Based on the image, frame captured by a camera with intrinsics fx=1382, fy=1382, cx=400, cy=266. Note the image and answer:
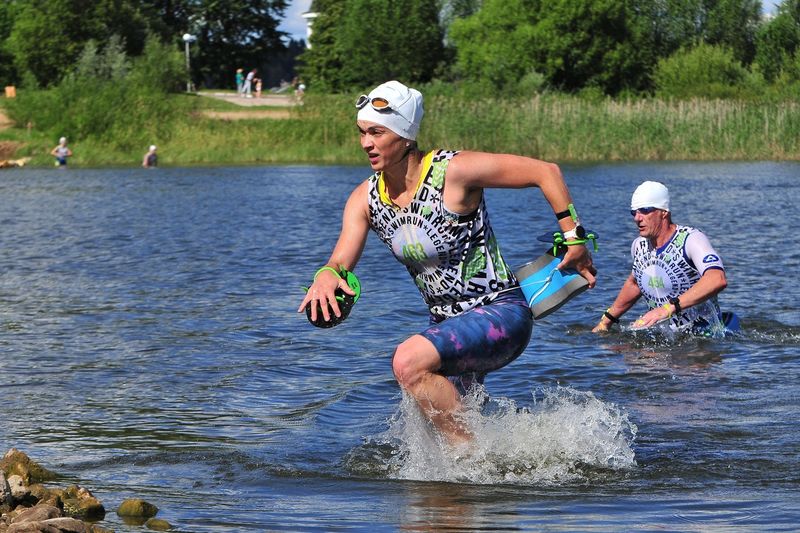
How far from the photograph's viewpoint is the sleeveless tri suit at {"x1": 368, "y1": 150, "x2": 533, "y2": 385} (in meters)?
6.74

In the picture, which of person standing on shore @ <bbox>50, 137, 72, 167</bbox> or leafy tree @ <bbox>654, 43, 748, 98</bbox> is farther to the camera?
leafy tree @ <bbox>654, 43, 748, 98</bbox>

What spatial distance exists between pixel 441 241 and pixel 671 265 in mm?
5113

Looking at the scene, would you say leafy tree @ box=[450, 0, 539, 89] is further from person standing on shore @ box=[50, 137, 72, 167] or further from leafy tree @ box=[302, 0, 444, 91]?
A: person standing on shore @ box=[50, 137, 72, 167]

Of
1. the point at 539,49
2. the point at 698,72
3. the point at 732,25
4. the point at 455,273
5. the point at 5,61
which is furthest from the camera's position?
the point at 732,25

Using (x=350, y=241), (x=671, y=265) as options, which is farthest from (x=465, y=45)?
(x=350, y=241)

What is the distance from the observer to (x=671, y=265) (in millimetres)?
11453

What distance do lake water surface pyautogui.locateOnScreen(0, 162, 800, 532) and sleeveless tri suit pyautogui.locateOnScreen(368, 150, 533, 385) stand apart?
1.68 feet

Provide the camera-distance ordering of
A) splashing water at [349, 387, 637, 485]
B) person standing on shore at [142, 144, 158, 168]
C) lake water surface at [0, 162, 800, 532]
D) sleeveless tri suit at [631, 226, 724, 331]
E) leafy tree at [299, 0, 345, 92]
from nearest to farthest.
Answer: lake water surface at [0, 162, 800, 532]
splashing water at [349, 387, 637, 485]
sleeveless tri suit at [631, 226, 724, 331]
person standing on shore at [142, 144, 158, 168]
leafy tree at [299, 0, 345, 92]

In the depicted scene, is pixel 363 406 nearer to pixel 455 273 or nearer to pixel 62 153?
pixel 455 273

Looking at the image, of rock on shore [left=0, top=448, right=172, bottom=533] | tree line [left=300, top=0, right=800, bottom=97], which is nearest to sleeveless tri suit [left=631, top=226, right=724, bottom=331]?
rock on shore [left=0, top=448, right=172, bottom=533]

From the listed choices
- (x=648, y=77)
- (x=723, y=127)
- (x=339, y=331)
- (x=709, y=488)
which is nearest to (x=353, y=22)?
(x=648, y=77)

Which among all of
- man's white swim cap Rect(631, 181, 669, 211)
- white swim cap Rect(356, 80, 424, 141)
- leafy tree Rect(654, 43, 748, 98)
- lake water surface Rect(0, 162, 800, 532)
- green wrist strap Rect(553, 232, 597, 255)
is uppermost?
leafy tree Rect(654, 43, 748, 98)

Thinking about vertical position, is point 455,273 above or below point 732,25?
below

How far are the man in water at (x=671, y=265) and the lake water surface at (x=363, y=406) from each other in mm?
410
